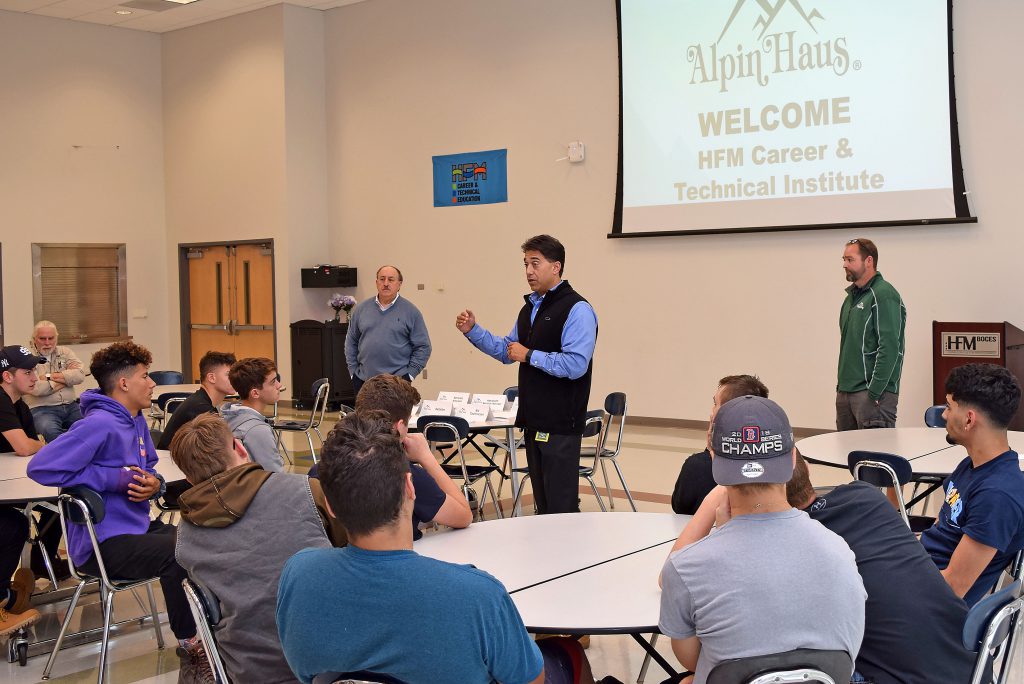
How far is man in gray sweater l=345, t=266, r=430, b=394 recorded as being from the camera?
7121 millimetres

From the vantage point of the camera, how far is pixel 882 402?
6.03 meters

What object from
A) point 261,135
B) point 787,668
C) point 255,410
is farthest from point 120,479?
point 261,135

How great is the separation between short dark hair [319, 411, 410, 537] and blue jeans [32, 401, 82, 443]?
567 centimetres

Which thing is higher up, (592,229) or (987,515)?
(592,229)

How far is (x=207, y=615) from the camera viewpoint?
2551 mm

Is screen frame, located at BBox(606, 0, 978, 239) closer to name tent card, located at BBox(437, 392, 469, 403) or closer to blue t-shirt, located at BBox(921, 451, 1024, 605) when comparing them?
name tent card, located at BBox(437, 392, 469, 403)

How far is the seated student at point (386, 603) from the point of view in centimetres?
186

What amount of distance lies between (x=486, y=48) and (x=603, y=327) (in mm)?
3384

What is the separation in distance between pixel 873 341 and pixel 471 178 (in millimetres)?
6180

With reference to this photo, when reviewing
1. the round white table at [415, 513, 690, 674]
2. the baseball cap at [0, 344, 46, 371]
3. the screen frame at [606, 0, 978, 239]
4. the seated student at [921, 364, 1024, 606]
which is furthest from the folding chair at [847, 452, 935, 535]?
the screen frame at [606, 0, 978, 239]

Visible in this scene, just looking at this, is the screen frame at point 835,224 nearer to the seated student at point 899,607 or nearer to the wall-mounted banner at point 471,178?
the wall-mounted banner at point 471,178

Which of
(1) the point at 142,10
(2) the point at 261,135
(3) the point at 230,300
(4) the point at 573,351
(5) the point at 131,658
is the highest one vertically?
(1) the point at 142,10

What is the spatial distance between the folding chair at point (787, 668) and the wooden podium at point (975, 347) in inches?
237

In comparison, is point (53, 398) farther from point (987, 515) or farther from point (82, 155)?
point (82, 155)
